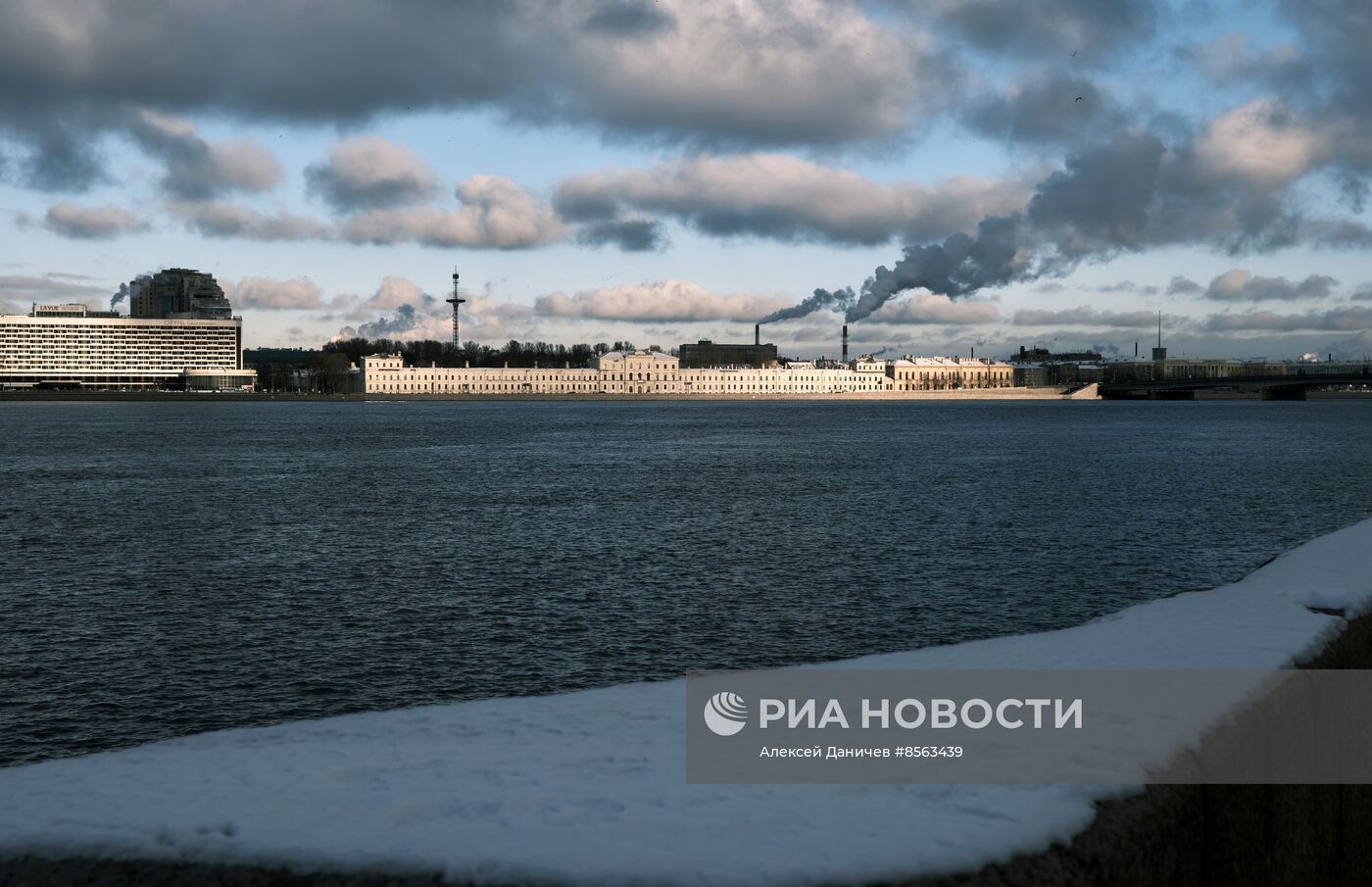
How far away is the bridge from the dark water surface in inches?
3669

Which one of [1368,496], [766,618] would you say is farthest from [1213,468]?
[766,618]

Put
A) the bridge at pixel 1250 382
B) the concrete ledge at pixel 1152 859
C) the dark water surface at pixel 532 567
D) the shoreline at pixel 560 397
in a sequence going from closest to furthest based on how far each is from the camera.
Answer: the concrete ledge at pixel 1152 859, the dark water surface at pixel 532 567, the bridge at pixel 1250 382, the shoreline at pixel 560 397

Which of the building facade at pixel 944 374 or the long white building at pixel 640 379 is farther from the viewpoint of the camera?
the building facade at pixel 944 374

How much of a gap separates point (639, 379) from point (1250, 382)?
80423 mm

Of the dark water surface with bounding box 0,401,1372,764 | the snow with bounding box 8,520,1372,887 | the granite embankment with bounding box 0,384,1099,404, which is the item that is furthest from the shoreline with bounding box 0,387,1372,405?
the snow with bounding box 8,520,1372,887

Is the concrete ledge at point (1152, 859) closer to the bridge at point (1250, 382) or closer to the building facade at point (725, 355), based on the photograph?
the bridge at point (1250, 382)

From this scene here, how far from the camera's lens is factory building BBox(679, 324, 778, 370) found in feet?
580

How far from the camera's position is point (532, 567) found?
623 inches

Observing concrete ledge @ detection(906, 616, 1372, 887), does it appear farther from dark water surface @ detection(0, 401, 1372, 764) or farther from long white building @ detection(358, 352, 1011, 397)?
long white building @ detection(358, 352, 1011, 397)

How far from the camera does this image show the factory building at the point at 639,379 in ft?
543

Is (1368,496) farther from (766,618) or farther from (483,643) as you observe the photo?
(483,643)

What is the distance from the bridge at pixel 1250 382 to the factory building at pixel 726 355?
49.9m

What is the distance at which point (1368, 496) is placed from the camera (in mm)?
26281

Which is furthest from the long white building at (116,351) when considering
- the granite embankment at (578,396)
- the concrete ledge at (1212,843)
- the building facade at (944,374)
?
the concrete ledge at (1212,843)
